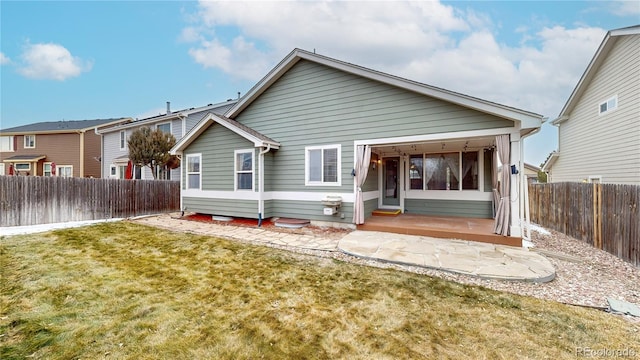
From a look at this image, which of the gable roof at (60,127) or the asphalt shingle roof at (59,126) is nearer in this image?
the gable roof at (60,127)

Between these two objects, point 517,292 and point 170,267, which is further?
point 170,267

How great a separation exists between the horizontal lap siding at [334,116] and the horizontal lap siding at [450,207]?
5.53ft

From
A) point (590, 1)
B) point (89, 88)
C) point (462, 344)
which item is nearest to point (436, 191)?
point (462, 344)

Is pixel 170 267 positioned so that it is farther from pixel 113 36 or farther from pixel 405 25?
pixel 113 36

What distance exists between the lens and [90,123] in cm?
2166

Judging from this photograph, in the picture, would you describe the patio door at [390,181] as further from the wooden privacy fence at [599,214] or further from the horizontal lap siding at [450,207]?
the wooden privacy fence at [599,214]

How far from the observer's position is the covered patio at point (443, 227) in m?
5.99

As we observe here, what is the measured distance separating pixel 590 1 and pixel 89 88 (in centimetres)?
3213

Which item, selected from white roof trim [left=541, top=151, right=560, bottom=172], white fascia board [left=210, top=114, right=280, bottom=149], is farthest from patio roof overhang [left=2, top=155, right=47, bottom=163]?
white roof trim [left=541, top=151, right=560, bottom=172]

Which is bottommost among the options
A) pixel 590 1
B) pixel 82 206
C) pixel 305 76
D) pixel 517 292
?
pixel 517 292

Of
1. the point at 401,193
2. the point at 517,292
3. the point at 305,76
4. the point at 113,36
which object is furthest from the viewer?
the point at 113,36
